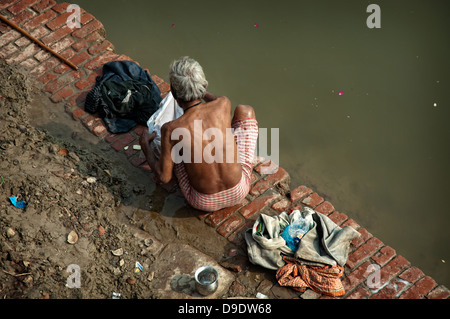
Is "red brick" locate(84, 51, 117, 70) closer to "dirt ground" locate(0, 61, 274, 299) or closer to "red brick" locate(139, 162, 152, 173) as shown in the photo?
"dirt ground" locate(0, 61, 274, 299)

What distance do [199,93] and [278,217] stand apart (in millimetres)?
1187

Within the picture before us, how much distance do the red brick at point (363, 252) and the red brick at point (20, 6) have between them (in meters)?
4.38

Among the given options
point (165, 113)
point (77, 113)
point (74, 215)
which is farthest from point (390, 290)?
point (77, 113)

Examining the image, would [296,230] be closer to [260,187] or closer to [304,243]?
[304,243]

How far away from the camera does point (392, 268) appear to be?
146 inches

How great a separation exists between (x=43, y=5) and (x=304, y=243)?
4005mm

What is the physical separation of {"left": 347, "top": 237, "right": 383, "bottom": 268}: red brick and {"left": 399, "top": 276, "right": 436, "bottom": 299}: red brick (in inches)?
15.0

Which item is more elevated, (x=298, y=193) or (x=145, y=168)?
(x=145, y=168)

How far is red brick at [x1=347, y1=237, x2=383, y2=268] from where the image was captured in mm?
3707

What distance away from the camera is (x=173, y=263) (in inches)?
145

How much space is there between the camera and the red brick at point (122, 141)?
4.44 m

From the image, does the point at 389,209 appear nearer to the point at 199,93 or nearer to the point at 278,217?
the point at 278,217

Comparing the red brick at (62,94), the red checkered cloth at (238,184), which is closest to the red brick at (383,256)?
the red checkered cloth at (238,184)

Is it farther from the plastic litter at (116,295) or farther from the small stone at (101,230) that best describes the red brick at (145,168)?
the plastic litter at (116,295)
